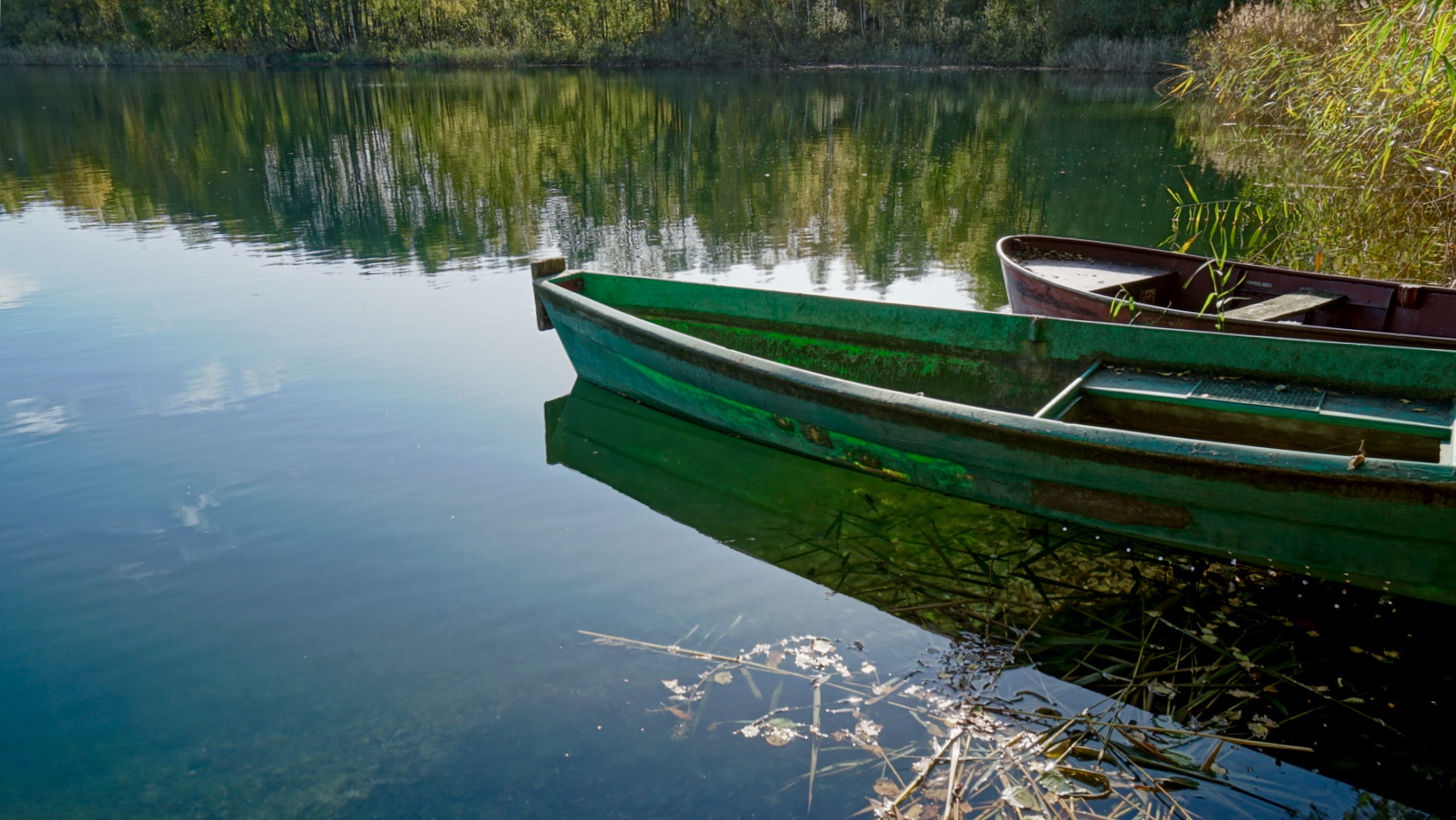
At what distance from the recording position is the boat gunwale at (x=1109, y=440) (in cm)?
307

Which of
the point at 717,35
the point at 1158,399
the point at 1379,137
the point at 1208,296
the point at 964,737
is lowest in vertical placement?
the point at 964,737

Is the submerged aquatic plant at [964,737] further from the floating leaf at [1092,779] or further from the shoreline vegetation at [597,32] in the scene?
the shoreline vegetation at [597,32]

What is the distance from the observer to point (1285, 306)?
17.2 feet

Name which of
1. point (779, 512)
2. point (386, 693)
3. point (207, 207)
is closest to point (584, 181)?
point (207, 207)

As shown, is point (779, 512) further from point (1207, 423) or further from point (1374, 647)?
point (1374, 647)

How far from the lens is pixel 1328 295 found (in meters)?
5.45

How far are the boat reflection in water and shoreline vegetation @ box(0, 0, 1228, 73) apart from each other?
32.9 metres

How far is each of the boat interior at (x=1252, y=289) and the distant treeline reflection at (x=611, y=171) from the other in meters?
2.38

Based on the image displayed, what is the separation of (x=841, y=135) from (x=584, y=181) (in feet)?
23.8

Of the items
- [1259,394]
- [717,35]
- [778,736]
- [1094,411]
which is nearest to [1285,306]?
[1259,394]

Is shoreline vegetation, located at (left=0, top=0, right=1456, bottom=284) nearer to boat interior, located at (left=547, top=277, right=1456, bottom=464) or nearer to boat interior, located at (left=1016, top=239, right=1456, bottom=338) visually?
boat interior, located at (left=1016, top=239, right=1456, bottom=338)

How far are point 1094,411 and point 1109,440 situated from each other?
3.41 feet

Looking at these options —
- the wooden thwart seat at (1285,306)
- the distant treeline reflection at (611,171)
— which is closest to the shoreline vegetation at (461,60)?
the distant treeline reflection at (611,171)

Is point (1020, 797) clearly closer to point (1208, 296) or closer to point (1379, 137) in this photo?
point (1208, 296)
